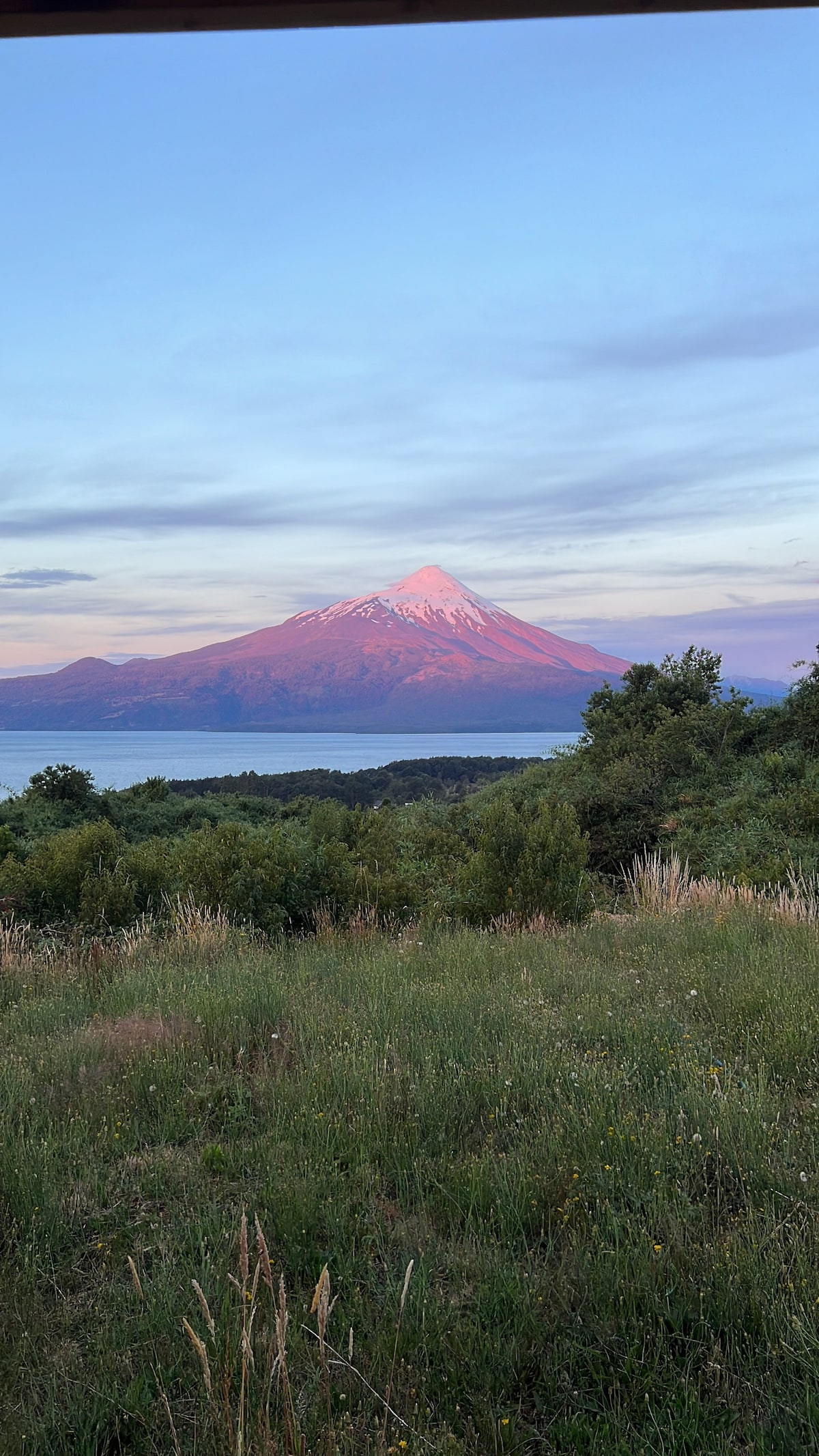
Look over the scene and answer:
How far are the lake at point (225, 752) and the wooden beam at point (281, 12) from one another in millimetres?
18002

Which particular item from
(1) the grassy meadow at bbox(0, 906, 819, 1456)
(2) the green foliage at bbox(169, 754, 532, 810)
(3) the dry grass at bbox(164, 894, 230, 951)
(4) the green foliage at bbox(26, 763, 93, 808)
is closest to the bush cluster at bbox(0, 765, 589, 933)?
(3) the dry grass at bbox(164, 894, 230, 951)

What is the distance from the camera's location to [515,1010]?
4.97 meters

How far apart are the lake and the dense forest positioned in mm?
1816

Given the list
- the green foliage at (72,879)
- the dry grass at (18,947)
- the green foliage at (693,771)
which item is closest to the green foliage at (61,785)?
the green foliage at (72,879)

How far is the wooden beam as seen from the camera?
45.9 inches

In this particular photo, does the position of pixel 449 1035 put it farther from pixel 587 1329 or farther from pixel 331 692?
pixel 331 692

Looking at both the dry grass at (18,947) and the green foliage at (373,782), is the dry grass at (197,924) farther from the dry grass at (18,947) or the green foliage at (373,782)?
the green foliage at (373,782)

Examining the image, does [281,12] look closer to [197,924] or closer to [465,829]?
[197,924]

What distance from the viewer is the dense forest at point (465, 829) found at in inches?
388

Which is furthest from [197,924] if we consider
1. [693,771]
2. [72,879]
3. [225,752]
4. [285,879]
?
[225,752]

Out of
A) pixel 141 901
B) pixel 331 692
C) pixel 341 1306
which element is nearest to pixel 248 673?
pixel 331 692

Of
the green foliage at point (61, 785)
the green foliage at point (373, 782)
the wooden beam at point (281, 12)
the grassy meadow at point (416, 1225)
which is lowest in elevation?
the green foliage at point (373, 782)

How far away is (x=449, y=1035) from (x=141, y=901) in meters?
6.41

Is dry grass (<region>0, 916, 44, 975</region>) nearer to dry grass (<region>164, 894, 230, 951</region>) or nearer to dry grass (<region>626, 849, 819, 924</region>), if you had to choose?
dry grass (<region>164, 894, 230, 951</region>)
